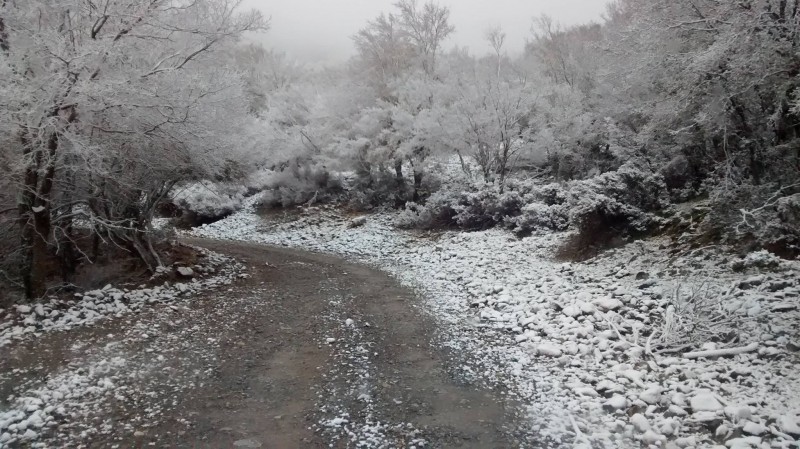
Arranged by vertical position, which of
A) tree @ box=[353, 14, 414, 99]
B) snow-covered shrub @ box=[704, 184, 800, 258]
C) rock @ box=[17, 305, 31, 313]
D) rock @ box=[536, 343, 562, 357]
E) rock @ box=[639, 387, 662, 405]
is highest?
tree @ box=[353, 14, 414, 99]

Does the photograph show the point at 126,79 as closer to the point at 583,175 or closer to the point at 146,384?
the point at 146,384

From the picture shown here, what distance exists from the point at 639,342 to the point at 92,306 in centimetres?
915

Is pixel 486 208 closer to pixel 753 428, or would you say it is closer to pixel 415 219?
pixel 415 219

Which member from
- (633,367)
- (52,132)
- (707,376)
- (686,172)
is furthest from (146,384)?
(686,172)

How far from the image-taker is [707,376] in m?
5.19

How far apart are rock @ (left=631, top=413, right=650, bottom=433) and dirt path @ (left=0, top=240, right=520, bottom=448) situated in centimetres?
126

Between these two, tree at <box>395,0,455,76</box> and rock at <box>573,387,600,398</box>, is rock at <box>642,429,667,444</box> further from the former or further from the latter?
tree at <box>395,0,455,76</box>

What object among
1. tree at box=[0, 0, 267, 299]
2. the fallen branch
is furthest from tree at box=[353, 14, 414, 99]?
the fallen branch

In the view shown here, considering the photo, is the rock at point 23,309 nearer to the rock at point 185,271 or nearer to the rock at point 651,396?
the rock at point 185,271

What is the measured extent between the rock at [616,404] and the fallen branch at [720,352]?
120cm

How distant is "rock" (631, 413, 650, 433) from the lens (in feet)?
15.3

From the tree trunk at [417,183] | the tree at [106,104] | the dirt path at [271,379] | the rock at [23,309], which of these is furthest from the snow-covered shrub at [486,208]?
the rock at [23,309]

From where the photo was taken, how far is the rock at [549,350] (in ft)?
21.5

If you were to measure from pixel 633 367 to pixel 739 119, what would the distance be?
20.5 feet
